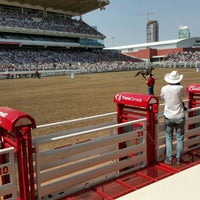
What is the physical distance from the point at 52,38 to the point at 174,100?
224 feet

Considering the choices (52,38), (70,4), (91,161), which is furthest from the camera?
(70,4)

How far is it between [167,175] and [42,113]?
363 inches

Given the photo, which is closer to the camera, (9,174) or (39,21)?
(9,174)

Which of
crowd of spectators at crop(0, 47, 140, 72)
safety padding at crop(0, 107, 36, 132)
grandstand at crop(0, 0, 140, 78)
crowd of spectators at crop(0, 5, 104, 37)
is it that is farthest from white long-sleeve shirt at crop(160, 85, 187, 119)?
crowd of spectators at crop(0, 5, 104, 37)

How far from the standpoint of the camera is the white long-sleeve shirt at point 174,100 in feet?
16.0

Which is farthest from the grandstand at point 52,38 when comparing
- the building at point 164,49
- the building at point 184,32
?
the building at point 184,32

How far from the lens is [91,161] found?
4141 millimetres

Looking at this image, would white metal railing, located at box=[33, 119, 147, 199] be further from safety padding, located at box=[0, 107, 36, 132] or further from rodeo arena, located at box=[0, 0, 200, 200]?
safety padding, located at box=[0, 107, 36, 132]

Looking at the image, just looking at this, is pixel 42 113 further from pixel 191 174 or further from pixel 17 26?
pixel 17 26

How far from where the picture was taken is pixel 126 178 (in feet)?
14.3

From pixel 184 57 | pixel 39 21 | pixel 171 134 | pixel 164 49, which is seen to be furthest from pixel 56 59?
pixel 171 134

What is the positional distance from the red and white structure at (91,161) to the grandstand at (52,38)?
135 ft

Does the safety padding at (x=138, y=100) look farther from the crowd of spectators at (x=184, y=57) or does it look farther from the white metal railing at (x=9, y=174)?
the crowd of spectators at (x=184, y=57)

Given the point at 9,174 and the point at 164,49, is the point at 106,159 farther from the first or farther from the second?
the point at 164,49
